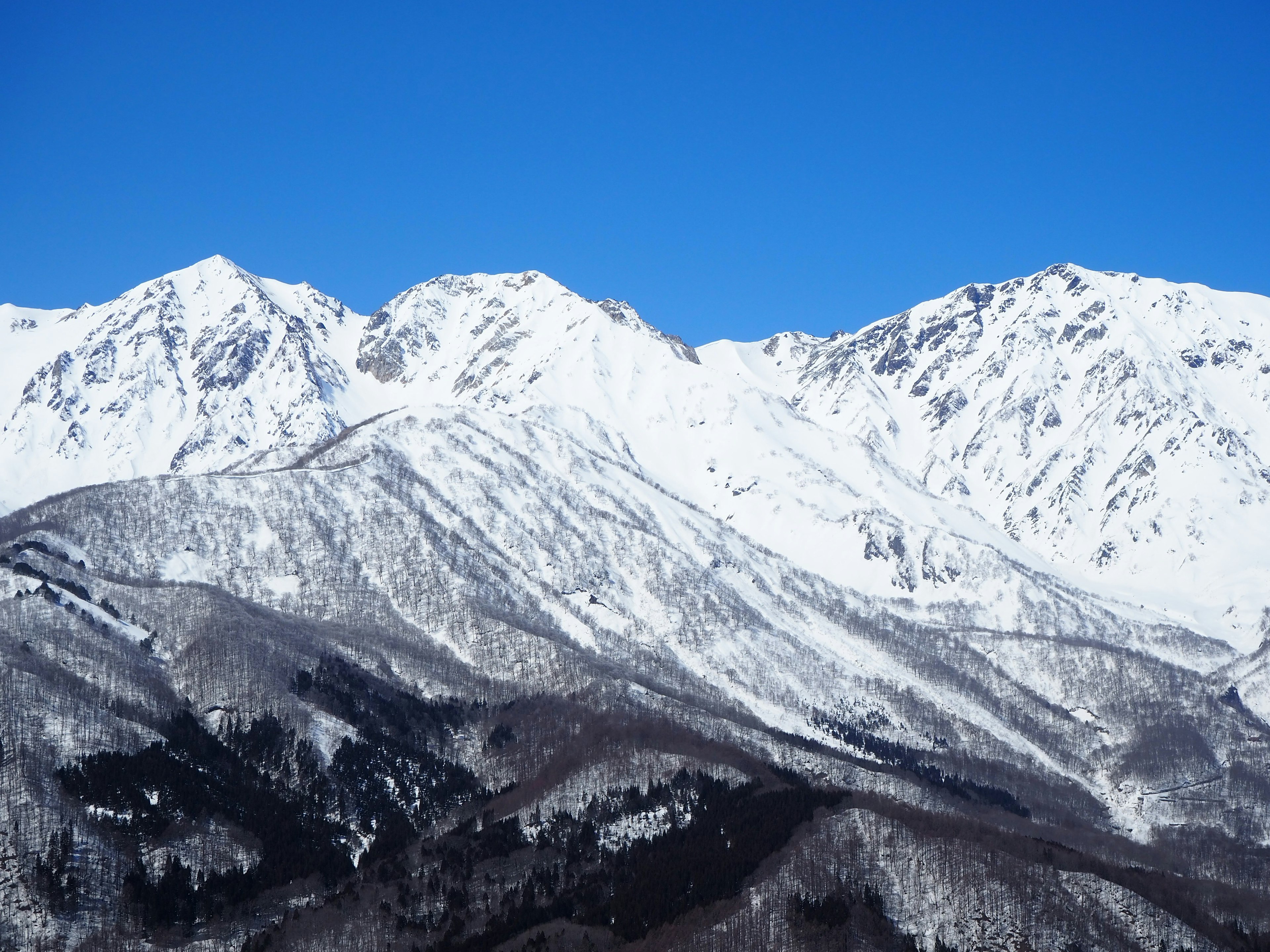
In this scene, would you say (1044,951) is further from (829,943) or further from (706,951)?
(706,951)

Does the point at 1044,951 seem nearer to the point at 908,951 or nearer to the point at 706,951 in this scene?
the point at 908,951

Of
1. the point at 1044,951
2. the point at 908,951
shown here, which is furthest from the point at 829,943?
the point at 1044,951

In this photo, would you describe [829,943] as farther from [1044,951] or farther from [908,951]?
[1044,951]

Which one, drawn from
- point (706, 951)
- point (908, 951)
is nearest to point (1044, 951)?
point (908, 951)

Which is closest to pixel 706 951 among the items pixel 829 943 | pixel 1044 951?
pixel 829 943
